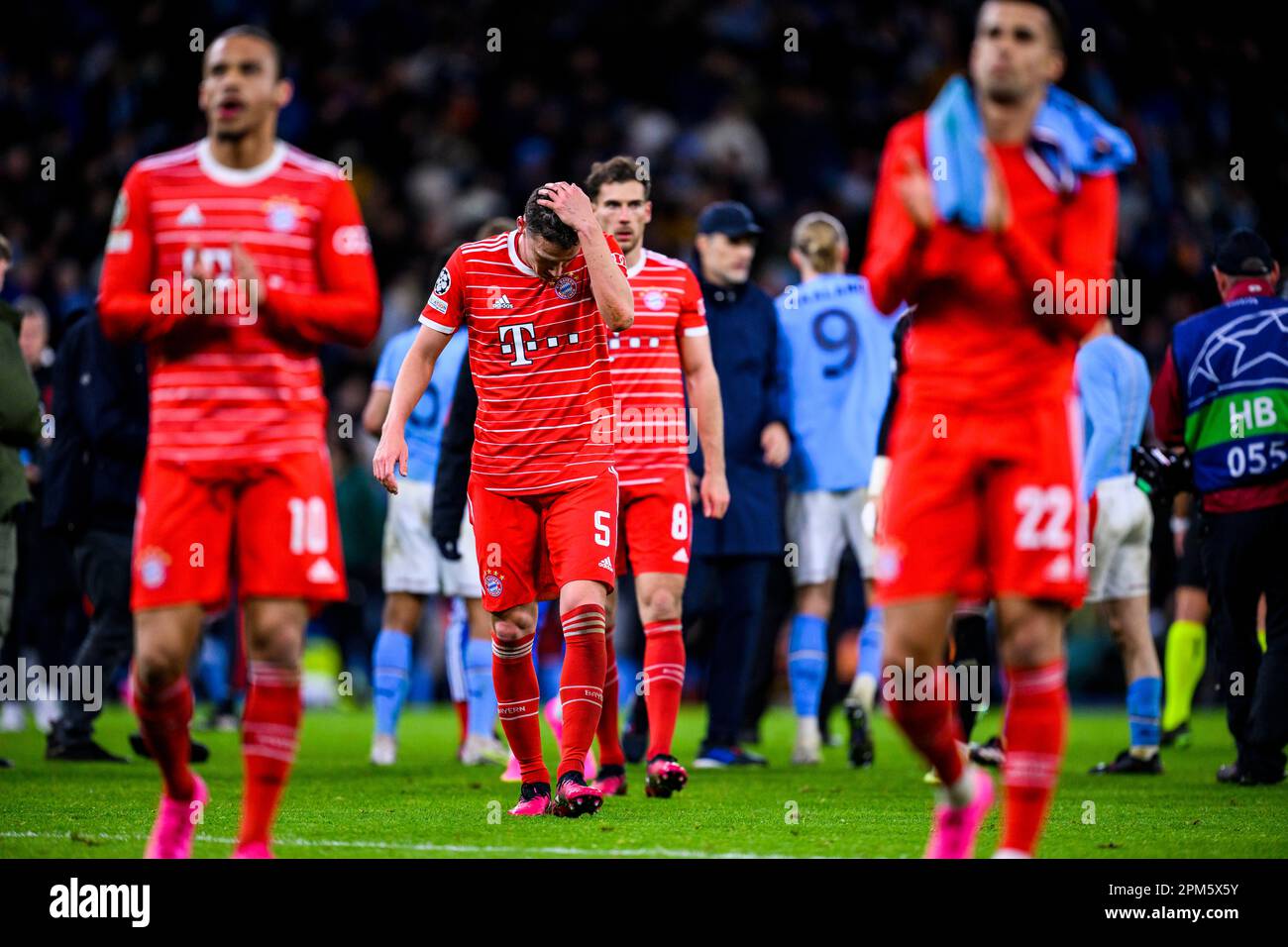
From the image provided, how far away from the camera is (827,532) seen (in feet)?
34.6

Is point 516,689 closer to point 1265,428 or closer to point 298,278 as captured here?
point 298,278

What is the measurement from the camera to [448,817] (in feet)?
22.9

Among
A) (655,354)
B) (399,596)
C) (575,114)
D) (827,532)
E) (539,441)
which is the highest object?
(575,114)

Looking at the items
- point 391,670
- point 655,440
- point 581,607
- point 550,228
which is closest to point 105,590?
point 391,670

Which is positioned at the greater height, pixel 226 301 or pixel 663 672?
pixel 226 301

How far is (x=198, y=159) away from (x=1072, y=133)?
2565mm

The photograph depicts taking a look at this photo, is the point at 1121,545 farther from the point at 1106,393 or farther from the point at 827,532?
the point at 827,532

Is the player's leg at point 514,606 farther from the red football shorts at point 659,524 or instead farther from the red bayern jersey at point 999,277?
the red bayern jersey at point 999,277

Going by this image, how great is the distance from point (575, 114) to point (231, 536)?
1750cm

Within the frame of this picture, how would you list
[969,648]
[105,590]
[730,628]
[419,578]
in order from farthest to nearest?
[419,578] → [730,628] → [105,590] → [969,648]

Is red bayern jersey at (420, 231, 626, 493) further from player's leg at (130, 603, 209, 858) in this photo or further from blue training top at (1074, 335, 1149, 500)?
blue training top at (1074, 335, 1149, 500)

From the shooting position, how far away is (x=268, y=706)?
505cm

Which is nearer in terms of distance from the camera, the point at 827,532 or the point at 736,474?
the point at 736,474

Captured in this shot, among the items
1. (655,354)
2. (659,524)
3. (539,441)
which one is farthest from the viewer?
(655,354)
